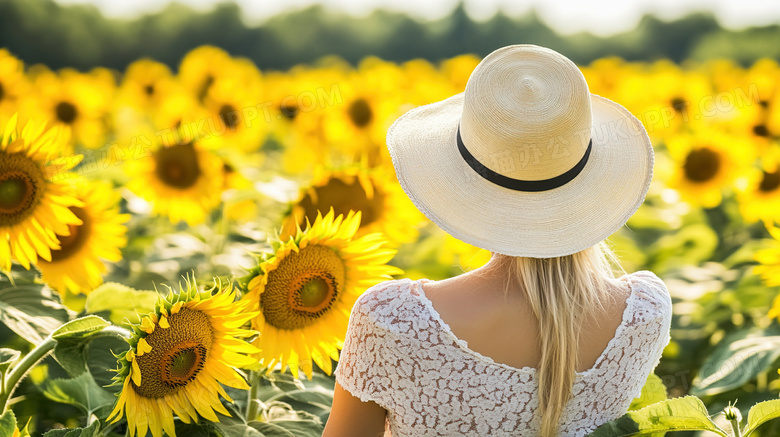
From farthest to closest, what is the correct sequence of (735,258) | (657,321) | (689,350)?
1. (735,258)
2. (689,350)
3. (657,321)

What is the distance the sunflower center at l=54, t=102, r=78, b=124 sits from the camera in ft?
16.0

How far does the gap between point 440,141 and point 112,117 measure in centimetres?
457

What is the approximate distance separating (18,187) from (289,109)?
2.99 meters

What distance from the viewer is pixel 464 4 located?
1321 cm

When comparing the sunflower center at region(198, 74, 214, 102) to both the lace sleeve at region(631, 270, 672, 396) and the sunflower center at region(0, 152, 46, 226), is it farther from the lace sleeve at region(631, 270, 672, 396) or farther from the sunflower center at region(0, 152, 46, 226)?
the lace sleeve at region(631, 270, 672, 396)

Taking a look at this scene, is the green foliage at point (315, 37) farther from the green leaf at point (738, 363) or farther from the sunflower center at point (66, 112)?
the green leaf at point (738, 363)

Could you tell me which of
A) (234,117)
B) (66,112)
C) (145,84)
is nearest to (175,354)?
(234,117)

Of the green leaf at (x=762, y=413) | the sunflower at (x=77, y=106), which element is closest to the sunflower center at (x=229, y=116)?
the sunflower at (x=77, y=106)

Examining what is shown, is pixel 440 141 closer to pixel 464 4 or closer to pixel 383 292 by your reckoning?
pixel 383 292

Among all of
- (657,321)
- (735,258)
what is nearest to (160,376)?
(657,321)

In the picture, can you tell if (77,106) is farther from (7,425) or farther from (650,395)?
(650,395)

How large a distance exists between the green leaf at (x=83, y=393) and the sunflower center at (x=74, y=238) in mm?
499

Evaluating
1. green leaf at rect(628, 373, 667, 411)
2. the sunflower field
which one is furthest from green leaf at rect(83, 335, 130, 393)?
green leaf at rect(628, 373, 667, 411)

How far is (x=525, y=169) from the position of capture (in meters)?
1.49
